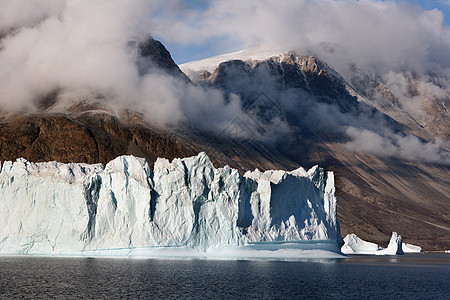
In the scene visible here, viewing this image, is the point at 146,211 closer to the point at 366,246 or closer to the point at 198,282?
the point at 198,282

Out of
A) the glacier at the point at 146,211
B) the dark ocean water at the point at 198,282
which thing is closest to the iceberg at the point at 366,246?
the glacier at the point at 146,211

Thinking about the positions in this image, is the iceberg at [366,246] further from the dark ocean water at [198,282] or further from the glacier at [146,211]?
the dark ocean water at [198,282]

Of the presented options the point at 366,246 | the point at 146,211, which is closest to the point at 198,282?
the point at 146,211

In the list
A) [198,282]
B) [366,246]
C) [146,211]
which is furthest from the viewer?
[366,246]

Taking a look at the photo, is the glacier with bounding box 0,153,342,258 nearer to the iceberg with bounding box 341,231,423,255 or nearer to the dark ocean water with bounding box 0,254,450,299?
the dark ocean water with bounding box 0,254,450,299

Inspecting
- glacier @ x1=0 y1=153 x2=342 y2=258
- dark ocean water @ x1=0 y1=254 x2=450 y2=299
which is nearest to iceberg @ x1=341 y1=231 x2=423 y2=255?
glacier @ x1=0 y1=153 x2=342 y2=258

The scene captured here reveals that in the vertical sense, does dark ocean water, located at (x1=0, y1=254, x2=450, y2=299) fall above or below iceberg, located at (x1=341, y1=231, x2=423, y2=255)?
below
